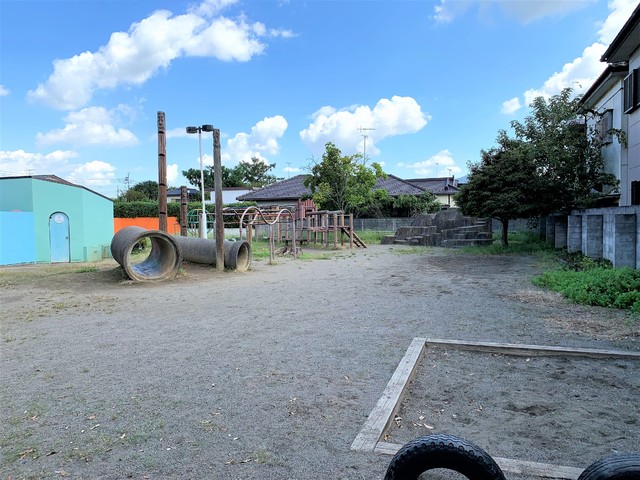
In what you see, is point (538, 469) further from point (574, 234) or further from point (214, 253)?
point (574, 234)

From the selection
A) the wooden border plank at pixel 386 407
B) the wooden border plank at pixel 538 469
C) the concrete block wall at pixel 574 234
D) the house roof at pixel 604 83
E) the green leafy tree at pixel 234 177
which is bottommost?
the wooden border plank at pixel 538 469

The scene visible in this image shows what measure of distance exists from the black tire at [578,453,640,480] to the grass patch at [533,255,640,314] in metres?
5.37

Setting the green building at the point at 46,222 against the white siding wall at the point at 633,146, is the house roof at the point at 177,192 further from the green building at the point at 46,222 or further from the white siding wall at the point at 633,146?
the white siding wall at the point at 633,146

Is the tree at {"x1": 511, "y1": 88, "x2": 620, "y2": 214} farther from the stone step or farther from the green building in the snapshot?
the green building

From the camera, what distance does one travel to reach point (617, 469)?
6.80ft

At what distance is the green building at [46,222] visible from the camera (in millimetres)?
17594

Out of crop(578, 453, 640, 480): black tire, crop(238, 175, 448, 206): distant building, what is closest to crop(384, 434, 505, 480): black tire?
crop(578, 453, 640, 480): black tire

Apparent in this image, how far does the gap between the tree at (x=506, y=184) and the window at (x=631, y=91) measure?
3775 mm

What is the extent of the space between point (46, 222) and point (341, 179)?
57.2 ft

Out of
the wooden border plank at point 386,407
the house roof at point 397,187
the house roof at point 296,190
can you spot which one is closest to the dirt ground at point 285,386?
the wooden border plank at point 386,407

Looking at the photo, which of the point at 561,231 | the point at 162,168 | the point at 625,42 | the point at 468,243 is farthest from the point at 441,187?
the point at 162,168

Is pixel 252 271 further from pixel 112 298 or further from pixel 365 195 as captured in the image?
pixel 365 195

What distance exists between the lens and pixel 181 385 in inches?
159

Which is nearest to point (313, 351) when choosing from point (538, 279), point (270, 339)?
point (270, 339)
